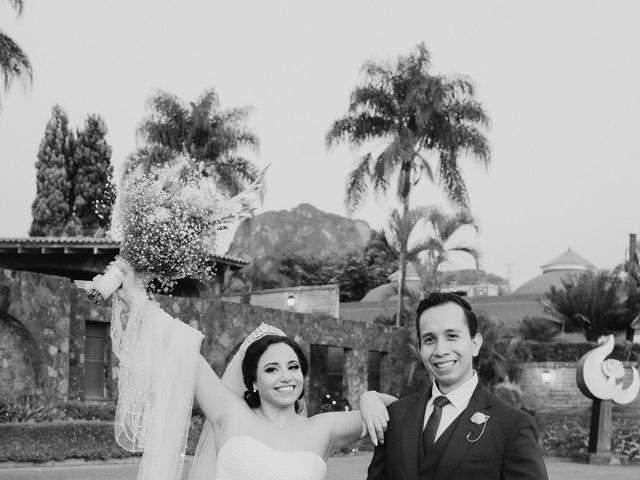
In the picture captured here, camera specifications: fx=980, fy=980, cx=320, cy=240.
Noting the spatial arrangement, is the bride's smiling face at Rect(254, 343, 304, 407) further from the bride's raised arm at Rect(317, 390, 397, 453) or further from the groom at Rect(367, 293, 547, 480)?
the groom at Rect(367, 293, 547, 480)

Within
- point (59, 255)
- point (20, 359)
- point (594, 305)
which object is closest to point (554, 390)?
point (594, 305)

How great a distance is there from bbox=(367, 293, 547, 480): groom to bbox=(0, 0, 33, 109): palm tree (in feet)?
70.3

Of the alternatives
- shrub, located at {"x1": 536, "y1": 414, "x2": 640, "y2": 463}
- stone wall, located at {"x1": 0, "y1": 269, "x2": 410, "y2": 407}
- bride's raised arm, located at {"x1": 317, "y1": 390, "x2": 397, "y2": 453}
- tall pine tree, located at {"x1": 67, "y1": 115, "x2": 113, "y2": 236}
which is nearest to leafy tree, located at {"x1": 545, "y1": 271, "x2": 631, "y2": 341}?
shrub, located at {"x1": 536, "y1": 414, "x2": 640, "y2": 463}

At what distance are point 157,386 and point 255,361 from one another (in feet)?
1.94

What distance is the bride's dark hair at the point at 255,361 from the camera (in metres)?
4.89

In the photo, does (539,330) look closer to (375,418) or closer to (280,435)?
(280,435)

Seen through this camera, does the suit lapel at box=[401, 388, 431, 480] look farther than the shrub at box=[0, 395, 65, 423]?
No

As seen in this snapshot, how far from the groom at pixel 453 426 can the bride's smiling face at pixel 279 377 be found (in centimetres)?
90

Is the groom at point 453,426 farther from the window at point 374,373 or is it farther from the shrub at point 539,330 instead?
the shrub at point 539,330

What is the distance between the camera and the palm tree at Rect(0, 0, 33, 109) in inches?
922

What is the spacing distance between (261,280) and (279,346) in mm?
42174

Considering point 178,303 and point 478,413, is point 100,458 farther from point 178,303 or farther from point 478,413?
point 478,413

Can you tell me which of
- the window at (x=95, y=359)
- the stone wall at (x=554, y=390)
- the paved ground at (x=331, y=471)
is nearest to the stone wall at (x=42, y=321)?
the window at (x=95, y=359)

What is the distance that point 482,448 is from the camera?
12.1ft
